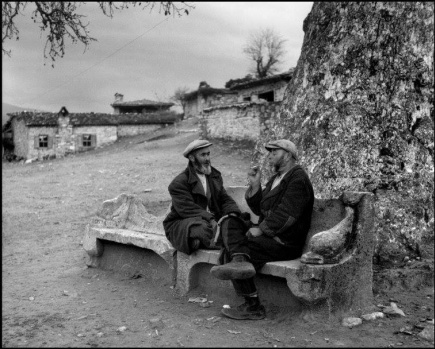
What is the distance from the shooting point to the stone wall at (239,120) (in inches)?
749

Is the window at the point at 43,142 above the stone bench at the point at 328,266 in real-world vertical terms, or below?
above

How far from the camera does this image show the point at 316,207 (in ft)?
15.8

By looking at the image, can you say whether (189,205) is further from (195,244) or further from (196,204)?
(195,244)

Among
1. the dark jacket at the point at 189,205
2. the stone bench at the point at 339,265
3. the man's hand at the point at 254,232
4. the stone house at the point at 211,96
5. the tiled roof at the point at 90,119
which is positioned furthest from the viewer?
the stone house at the point at 211,96

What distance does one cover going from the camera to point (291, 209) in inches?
175

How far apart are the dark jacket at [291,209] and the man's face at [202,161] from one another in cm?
88

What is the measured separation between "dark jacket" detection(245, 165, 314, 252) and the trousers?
9 cm

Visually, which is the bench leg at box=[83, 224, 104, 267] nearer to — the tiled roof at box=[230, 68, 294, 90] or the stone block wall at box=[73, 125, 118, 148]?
the tiled roof at box=[230, 68, 294, 90]

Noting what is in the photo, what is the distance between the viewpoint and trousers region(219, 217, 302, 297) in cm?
444

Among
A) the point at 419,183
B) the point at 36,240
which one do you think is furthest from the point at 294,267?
the point at 36,240

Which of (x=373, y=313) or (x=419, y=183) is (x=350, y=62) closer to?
(x=419, y=183)

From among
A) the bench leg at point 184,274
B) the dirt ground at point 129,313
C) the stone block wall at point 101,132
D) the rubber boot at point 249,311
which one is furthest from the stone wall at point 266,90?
the rubber boot at point 249,311

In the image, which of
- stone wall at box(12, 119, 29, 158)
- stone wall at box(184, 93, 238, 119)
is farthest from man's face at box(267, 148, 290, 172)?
stone wall at box(184, 93, 238, 119)

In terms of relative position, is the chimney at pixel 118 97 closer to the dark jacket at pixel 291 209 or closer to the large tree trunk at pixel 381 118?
the large tree trunk at pixel 381 118
